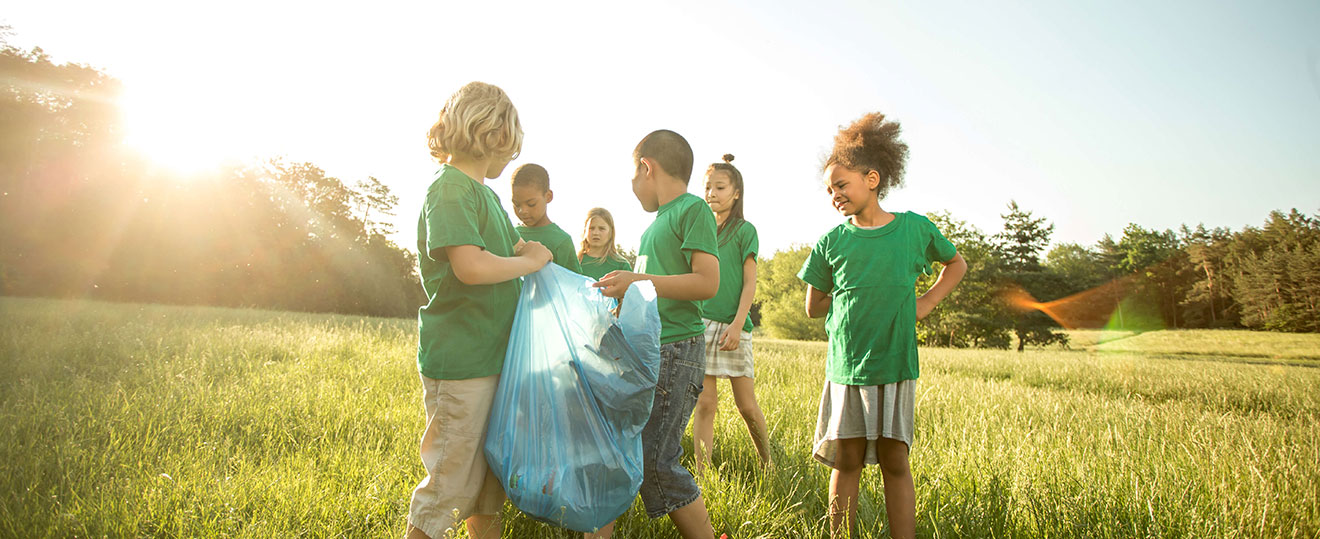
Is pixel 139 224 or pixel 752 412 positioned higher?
pixel 139 224

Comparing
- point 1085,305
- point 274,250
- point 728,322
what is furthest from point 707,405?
point 1085,305

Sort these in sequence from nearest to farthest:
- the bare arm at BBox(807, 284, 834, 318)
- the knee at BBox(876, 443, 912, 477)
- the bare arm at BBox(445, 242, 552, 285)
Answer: the bare arm at BBox(445, 242, 552, 285)
the knee at BBox(876, 443, 912, 477)
the bare arm at BBox(807, 284, 834, 318)

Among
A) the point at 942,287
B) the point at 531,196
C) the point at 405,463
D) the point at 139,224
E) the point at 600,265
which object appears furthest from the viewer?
the point at 139,224

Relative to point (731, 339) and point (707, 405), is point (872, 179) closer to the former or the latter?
point (731, 339)

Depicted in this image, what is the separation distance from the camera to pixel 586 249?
5109mm

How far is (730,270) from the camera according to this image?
369 cm

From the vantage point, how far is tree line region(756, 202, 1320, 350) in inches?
938

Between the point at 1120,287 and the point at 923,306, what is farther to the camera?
the point at 1120,287

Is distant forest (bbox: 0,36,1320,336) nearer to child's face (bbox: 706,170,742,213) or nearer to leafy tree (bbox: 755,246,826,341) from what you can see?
leafy tree (bbox: 755,246,826,341)

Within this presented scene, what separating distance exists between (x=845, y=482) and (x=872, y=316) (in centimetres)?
73

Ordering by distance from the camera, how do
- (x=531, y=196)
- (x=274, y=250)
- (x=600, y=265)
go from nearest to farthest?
(x=531, y=196), (x=600, y=265), (x=274, y=250)

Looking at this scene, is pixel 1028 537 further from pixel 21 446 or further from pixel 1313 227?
pixel 1313 227

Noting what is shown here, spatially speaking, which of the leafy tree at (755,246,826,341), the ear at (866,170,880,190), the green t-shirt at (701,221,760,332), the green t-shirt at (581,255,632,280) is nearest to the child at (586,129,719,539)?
the ear at (866,170,880,190)

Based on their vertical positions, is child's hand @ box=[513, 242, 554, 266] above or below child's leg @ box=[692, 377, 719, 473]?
above
